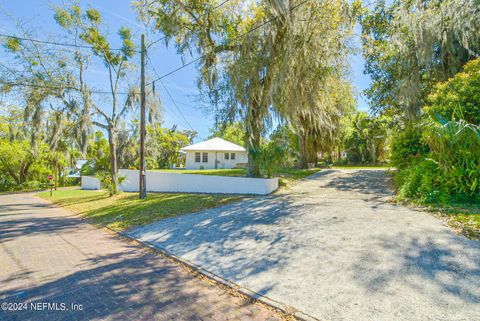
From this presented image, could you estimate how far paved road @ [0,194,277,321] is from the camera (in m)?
2.87

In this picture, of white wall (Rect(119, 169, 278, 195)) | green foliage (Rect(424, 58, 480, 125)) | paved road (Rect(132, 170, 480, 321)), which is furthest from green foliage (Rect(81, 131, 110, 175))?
green foliage (Rect(424, 58, 480, 125))

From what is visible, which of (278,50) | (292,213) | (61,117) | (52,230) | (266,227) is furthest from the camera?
(61,117)

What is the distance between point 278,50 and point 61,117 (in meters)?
12.1

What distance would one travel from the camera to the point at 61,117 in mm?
13586

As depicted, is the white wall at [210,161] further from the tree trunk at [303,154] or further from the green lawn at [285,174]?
the green lawn at [285,174]

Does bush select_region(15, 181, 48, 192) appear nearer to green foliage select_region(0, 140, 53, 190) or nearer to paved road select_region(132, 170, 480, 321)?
green foliage select_region(0, 140, 53, 190)

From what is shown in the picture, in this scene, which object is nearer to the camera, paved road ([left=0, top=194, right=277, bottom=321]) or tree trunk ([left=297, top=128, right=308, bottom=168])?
paved road ([left=0, top=194, right=277, bottom=321])

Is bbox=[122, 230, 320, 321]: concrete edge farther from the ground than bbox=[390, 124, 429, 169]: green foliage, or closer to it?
closer to it

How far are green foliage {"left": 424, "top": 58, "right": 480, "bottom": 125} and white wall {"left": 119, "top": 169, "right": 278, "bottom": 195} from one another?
228 inches

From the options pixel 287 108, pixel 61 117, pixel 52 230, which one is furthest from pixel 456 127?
pixel 61 117

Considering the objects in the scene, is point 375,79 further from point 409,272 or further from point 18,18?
point 18,18

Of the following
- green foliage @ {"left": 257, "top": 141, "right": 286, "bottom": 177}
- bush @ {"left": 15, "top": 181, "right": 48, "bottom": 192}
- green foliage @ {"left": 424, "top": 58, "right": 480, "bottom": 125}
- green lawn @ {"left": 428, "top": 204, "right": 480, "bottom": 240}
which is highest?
green foliage @ {"left": 424, "top": 58, "right": 480, "bottom": 125}

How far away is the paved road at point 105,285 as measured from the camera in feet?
9.42

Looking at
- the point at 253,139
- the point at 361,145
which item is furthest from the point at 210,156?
the point at 253,139
